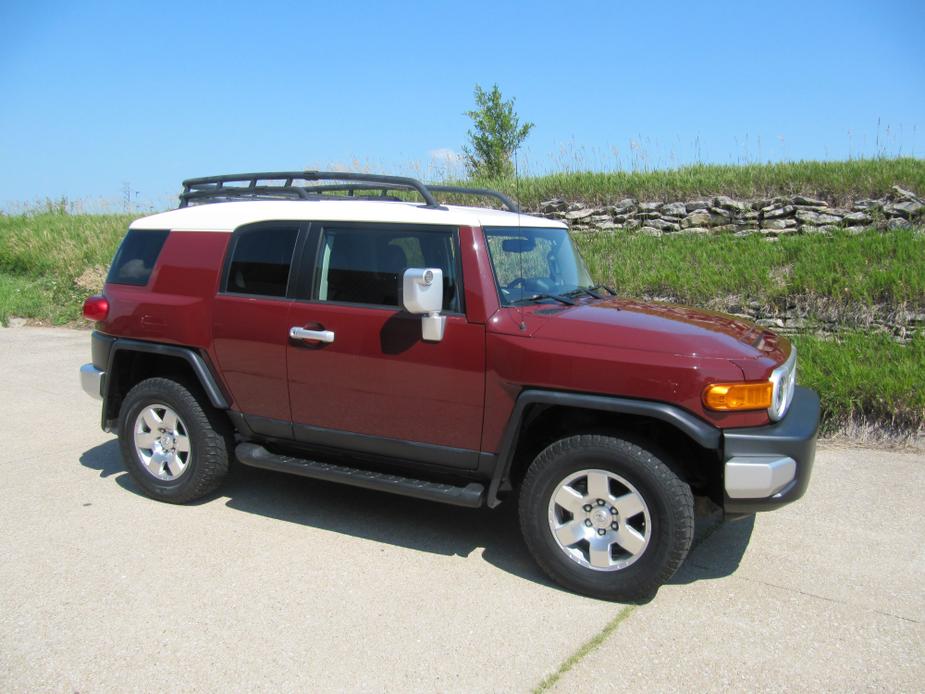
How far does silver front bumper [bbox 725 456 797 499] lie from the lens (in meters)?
3.47

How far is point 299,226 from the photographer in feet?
14.8

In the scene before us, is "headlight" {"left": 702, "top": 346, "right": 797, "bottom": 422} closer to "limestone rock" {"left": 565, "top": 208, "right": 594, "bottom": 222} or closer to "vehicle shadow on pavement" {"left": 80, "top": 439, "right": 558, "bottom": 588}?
"vehicle shadow on pavement" {"left": 80, "top": 439, "right": 558, "bottom": 588}

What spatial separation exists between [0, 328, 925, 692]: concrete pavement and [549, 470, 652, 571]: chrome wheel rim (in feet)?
0.76

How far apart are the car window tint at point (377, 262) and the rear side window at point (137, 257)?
1.31m

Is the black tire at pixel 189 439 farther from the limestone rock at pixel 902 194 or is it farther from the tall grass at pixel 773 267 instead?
the limestone rock at pixel 902 194

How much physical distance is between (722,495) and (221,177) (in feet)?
12.3

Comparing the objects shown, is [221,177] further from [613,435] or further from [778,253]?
[778,253]

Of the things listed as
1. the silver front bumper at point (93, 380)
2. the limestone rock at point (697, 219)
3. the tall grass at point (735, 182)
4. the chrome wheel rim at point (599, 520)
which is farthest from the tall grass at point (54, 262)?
the chrome wheel rim at point (599, 520)

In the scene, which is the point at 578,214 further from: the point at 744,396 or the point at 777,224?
the point at 744,396

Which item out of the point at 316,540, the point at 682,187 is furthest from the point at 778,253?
the point at 316,540

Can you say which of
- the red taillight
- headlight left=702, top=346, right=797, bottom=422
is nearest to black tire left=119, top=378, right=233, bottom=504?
the red taillight

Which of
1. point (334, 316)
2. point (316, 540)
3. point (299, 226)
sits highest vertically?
point (299, 226)

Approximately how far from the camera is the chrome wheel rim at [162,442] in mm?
4910

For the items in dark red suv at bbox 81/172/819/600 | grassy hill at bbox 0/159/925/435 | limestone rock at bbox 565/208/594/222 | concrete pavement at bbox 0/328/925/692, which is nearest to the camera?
concrete pavement at bbox 0/328/925/692
